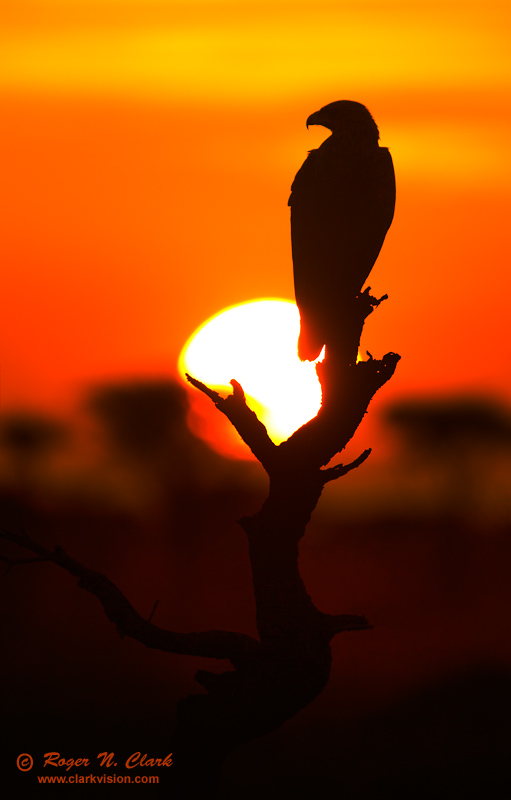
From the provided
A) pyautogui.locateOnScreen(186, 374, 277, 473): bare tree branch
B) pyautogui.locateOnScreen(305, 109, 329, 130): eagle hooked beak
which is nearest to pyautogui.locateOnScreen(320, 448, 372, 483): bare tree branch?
pyautogui.locateOnScreen(186, 374, 277, 473): bare tree branch

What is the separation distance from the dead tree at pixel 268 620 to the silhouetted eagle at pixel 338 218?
1227 mm

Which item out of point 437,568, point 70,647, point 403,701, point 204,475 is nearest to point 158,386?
point 204,475

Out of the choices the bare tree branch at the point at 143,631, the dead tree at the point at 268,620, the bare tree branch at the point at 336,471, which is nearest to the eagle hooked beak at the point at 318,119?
the dead tree at the point at 268,620

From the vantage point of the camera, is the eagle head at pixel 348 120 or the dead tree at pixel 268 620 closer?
the dead tree at pixel 268 620

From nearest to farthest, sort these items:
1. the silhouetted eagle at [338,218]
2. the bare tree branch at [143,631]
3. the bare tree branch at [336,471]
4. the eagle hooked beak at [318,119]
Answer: the bare tree branch at [143,631] → the bare tree branch at [336,471] → the silhouetted eagle at [338,218] → the eagle hooked beak at [318,119]

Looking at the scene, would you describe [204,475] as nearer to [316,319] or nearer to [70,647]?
[70,647]

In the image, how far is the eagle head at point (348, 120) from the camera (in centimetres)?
681

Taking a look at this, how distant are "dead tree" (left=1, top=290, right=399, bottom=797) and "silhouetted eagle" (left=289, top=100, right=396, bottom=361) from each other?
48.3 inches

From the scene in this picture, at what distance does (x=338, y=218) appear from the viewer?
655 centimetres

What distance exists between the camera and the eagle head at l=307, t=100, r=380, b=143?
681 centimetres

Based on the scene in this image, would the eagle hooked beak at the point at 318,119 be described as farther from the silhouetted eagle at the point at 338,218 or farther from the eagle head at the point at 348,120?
the silhouetted eagle at the point at 338,218

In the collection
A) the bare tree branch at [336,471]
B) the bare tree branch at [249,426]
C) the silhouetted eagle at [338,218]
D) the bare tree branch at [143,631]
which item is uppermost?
the silhouetted eagle at [338,218]

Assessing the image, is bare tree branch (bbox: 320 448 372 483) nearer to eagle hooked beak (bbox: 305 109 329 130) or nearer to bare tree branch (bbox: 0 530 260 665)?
bare tree branch (bbox: 0 530 260 665)

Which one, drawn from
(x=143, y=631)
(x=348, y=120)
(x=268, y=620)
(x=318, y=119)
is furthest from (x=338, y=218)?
(x=143, y=631)
